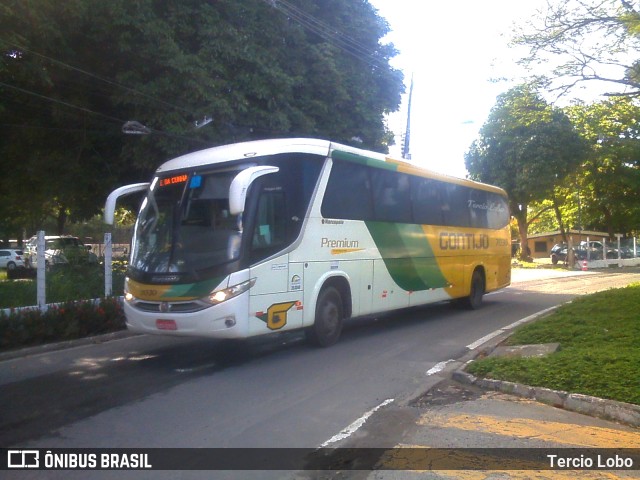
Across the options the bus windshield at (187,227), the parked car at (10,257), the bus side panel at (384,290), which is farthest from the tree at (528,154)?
the parked car at (10,257)

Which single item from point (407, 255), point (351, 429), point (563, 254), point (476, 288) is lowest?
point (351, 429)

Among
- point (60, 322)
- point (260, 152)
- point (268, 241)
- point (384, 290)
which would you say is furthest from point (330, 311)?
point (60, 322)

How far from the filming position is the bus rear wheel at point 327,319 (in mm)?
10828

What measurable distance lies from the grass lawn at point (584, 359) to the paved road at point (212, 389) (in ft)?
3.84

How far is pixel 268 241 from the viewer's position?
963cm

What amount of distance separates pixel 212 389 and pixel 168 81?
30.3ft

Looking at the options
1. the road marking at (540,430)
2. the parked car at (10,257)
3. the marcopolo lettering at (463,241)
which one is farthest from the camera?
the parked car at (10,257)

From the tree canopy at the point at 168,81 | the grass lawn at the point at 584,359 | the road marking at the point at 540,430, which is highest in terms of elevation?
the tree canopy at the point at 168,81

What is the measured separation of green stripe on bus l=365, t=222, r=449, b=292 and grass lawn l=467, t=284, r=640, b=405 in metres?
2.82

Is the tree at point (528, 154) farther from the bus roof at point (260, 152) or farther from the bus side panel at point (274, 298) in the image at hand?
the bus side panel at point (274, 298)

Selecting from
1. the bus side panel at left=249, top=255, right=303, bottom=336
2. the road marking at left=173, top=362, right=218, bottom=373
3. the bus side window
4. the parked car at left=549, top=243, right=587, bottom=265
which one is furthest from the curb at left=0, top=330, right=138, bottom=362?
the parked car at left=549, top=243, right=587, bottom=265

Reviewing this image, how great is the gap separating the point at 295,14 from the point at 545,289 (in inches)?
561

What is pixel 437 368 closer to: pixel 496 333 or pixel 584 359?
pixel 584 359

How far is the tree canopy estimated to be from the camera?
1442 cm
